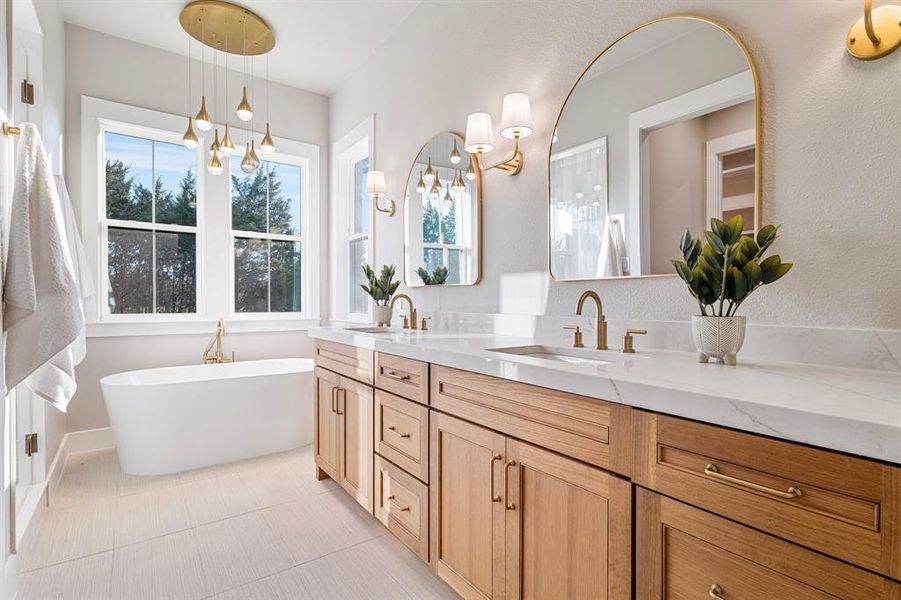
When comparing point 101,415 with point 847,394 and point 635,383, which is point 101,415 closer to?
point 635,383

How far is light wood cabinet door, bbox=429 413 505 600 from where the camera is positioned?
1368mm

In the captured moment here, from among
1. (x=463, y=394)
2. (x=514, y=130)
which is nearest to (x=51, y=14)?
(x=514, y=130)

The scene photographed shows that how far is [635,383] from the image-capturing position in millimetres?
960

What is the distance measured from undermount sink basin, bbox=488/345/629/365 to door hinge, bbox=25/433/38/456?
2.46 metres

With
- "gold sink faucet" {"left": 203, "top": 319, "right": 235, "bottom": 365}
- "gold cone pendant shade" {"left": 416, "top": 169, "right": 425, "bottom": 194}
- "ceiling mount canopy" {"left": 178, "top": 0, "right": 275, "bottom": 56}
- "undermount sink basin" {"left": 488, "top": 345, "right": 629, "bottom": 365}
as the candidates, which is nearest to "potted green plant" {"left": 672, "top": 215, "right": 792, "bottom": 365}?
"undermount sink basin" {"left": 488, "top": 345, "right": 629, "bottom": 365}

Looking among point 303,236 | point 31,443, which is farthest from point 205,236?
point 31,443

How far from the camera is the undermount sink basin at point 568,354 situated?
61.0 inches

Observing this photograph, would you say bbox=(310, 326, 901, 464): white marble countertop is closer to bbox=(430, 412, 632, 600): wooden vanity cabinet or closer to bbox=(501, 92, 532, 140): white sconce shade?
bbox=(430, 412, 632, 600): wooden vanity cabinet

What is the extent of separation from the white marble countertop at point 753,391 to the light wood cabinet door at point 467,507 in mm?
251

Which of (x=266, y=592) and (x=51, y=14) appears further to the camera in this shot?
(x=51, y=14)

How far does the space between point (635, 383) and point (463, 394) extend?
656 millimetres

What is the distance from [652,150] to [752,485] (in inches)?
48.0

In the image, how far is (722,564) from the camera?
A: 2.72 ft

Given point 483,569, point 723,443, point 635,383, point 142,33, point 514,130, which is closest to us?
point 723,443
